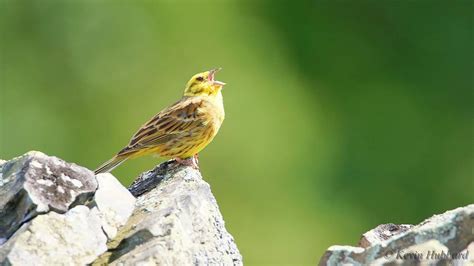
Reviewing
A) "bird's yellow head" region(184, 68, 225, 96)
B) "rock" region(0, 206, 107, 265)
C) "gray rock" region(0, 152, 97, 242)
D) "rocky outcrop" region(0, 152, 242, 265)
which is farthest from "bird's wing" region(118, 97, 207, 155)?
"rock" region(0, 206, 107, 265)

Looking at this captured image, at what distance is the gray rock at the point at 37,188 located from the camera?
18.1 ft

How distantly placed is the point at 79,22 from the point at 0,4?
201 cm

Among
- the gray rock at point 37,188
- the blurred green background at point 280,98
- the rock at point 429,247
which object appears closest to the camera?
the rock at point 429,247

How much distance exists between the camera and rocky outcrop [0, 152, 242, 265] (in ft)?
17.5

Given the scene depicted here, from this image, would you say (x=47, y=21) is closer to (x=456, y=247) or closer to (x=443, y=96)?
(x=443, y=96)

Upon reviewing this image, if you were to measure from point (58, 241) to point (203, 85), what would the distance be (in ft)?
13.3

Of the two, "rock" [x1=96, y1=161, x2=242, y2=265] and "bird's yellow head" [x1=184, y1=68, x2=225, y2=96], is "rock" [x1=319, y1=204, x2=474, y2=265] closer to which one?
"rock" [x1=96, y1=161, x2=242, y2=265]

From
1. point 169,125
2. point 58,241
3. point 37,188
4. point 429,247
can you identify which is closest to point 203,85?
point 169,125

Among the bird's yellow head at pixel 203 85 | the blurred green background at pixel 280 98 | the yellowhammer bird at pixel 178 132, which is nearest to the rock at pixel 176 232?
the yellowhammer bird at pixel 178 132

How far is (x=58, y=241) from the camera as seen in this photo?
535cm

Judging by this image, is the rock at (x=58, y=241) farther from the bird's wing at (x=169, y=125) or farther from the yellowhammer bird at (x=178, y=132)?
the bird's wing at (x=169, y=125)

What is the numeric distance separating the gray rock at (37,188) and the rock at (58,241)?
89 mm

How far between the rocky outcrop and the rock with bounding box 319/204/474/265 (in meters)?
0.77

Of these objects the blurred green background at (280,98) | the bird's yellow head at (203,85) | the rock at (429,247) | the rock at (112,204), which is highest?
the blurred green background at (280,98)
